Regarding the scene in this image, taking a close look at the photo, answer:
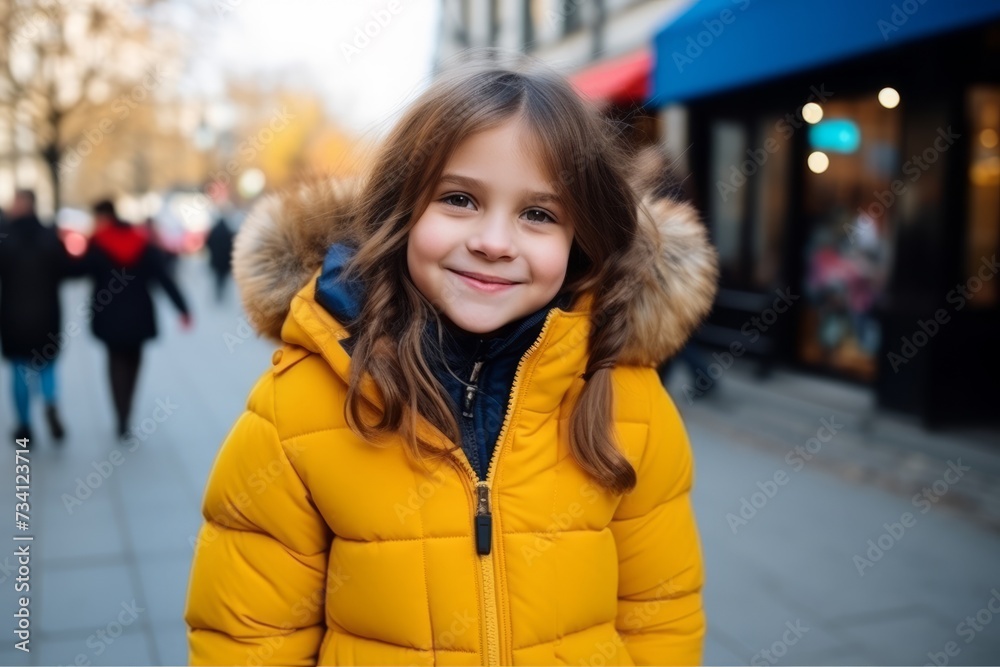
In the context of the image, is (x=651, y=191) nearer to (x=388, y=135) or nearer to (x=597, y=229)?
A: (x=597, y=229)

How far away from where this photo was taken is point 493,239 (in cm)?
151

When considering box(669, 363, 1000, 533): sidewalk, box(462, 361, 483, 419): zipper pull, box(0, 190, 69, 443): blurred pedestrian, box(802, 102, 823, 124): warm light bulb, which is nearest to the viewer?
box(462, 361, 483, 419): zipper pull

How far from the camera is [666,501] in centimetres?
178

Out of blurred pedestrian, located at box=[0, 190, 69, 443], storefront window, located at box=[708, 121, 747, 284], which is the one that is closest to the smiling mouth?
blurred pedestrian, located at box=[0, 190, 69, 443]

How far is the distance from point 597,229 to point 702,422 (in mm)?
6354

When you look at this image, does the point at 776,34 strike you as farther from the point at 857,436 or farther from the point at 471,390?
the point at 471,390

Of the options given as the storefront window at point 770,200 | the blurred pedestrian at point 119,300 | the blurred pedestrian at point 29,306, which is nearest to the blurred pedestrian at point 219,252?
the blurred pedestrian at point 119,300

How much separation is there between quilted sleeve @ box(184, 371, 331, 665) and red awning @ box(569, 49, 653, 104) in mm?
7321

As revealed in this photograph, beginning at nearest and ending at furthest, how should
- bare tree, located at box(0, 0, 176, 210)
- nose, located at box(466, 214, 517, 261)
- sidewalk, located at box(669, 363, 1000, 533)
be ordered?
1. nose, located at box(466, 214, 517, 261)
2. sidewalk, located at box(669, 363, 1000, 533)
3. bare tree, located at box(0, 0, 176, 210)

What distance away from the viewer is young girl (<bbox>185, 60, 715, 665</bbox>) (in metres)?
1.54

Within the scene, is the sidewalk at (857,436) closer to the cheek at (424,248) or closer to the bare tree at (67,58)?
the cheek at (424,248)

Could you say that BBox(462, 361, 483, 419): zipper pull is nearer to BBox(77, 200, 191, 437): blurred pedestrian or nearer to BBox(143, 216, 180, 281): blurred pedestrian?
BBox(77, 200, 191, 437): blurred pedestrian

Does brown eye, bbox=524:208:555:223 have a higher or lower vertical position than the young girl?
higher

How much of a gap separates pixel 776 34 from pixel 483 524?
613 centimetres
